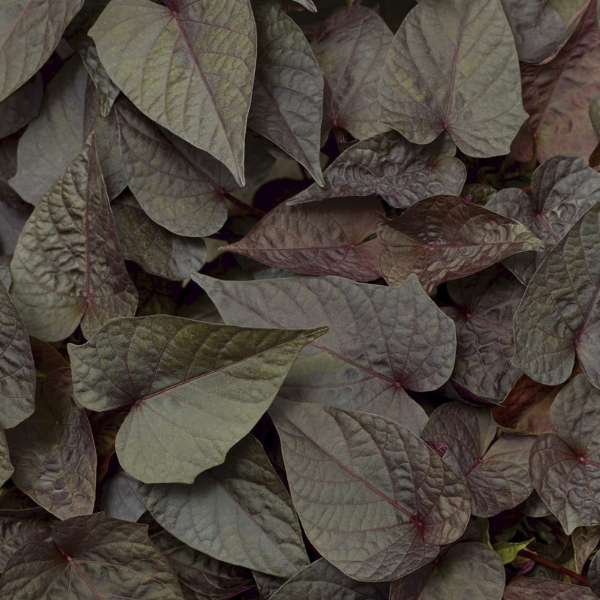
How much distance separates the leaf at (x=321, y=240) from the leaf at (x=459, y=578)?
0.27 metres

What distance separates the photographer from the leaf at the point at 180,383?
49cm

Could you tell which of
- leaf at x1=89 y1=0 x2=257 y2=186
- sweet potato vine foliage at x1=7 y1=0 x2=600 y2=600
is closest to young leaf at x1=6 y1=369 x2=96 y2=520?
sweet potato vine foliage at x1=7 y1=0 x2=600 y2=600

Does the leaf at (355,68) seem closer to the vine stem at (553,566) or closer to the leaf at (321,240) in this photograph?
the leaf at (321,240)

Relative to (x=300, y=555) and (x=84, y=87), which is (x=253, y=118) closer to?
(x=84, y=87)

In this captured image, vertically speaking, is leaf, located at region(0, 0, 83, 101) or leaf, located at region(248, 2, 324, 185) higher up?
leaf, located at region(0, 0, 83, 101)

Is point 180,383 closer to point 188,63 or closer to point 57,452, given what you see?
point 57,452

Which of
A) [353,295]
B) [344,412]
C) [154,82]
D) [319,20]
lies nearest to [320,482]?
[344,412]

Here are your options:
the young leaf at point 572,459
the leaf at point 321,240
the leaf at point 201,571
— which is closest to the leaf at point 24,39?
the leaf at point 321,240

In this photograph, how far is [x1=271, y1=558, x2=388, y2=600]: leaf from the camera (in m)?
0.52

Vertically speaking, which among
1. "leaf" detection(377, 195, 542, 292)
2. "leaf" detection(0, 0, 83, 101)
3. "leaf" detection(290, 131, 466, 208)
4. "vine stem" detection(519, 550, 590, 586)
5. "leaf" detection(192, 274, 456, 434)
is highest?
"leaf" detection(0, 0, 83, 101)

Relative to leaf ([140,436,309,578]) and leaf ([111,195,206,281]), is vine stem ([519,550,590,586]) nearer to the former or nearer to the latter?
leaf ([140,436,309,578])

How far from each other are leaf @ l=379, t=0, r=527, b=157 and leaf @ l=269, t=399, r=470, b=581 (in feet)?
0.93

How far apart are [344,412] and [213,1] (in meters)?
0.39

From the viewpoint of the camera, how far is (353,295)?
1.79ft
